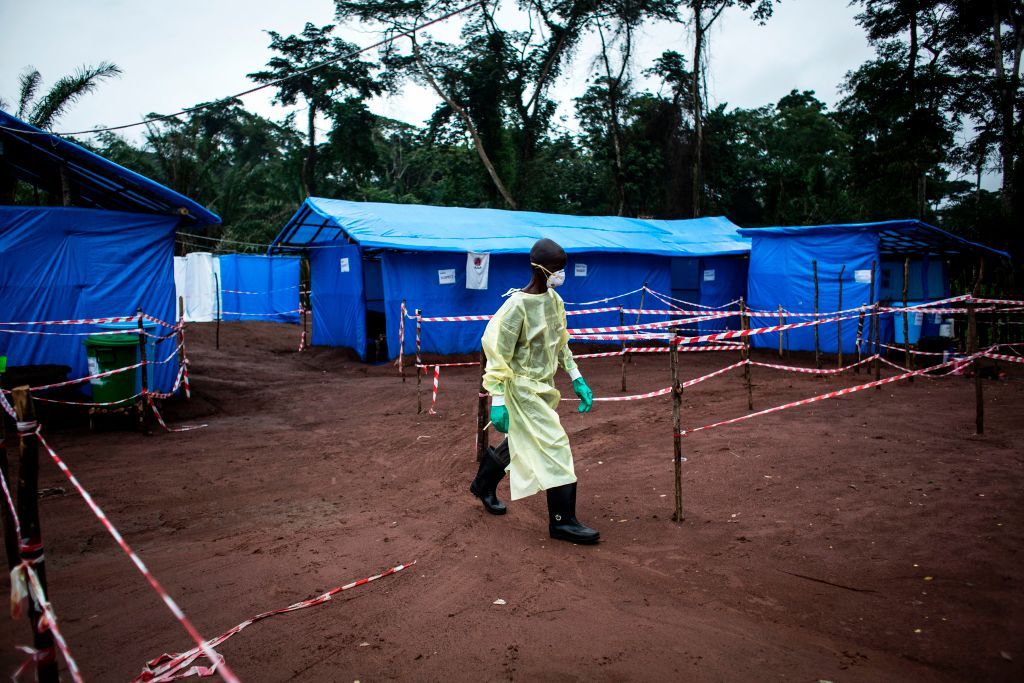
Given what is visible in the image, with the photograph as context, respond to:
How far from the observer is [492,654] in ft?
10.2

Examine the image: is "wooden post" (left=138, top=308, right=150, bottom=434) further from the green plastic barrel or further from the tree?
the tree

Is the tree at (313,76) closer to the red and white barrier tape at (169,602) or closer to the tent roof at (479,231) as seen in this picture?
the tent roof at (479,231)

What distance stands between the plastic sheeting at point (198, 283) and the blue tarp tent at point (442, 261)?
7.91 meters

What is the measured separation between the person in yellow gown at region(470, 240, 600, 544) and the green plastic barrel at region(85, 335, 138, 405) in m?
6.10

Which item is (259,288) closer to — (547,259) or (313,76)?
(313,76)

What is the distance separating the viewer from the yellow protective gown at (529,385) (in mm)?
4418

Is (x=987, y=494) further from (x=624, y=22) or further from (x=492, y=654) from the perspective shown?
(x=624, y=22)

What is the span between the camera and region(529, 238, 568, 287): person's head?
450 centimetres

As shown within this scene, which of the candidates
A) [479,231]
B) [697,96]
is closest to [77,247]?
[479,231]

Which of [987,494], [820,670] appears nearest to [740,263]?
[987,494]

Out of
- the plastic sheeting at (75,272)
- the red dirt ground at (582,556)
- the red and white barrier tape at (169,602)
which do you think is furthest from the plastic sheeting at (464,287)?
the red and white barrier tape at (169,602)

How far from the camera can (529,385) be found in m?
4.52

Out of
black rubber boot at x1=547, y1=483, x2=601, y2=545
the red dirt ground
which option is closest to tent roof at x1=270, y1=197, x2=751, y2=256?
the red dirt ground

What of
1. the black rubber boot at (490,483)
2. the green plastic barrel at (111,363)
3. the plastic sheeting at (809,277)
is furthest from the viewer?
the plastic sheeting at (809,277)
